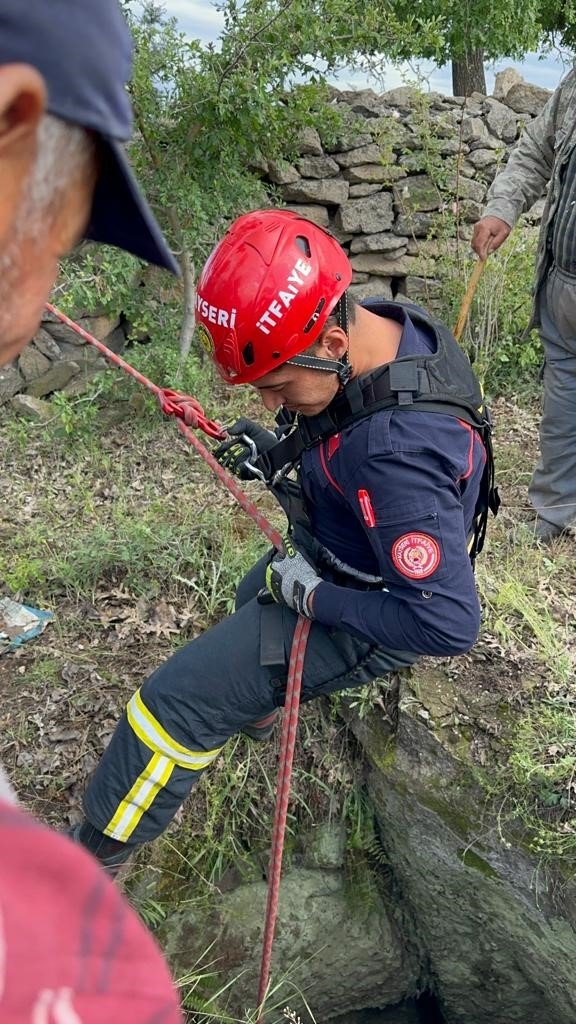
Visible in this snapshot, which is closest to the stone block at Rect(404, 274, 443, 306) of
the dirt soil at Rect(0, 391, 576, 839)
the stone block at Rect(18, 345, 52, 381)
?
the dirt soil at Rect(0, 391, 576, 839)

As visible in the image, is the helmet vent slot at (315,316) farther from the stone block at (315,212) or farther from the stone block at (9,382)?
the stone block at (315,212)

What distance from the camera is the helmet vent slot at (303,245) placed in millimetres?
2217

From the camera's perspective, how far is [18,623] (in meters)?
3.71

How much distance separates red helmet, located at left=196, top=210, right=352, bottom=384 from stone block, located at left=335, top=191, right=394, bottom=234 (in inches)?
150

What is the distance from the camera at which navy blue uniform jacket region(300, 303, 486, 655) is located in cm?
214

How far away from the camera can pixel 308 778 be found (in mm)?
3562

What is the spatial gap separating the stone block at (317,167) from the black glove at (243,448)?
126 inches

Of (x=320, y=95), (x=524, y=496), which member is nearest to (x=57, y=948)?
(x=524, y=496)

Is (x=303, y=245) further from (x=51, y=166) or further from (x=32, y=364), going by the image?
(x=32, y=364)

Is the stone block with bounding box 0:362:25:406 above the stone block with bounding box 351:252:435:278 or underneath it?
underneath

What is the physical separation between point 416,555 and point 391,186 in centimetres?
448

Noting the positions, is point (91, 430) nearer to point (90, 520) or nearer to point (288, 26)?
point (90, 520)

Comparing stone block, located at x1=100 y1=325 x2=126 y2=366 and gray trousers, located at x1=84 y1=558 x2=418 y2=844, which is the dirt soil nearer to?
gray trousers, located at x1=84 y1=558 x2=418 y2=844

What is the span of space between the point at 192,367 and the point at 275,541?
2479 millimetres
